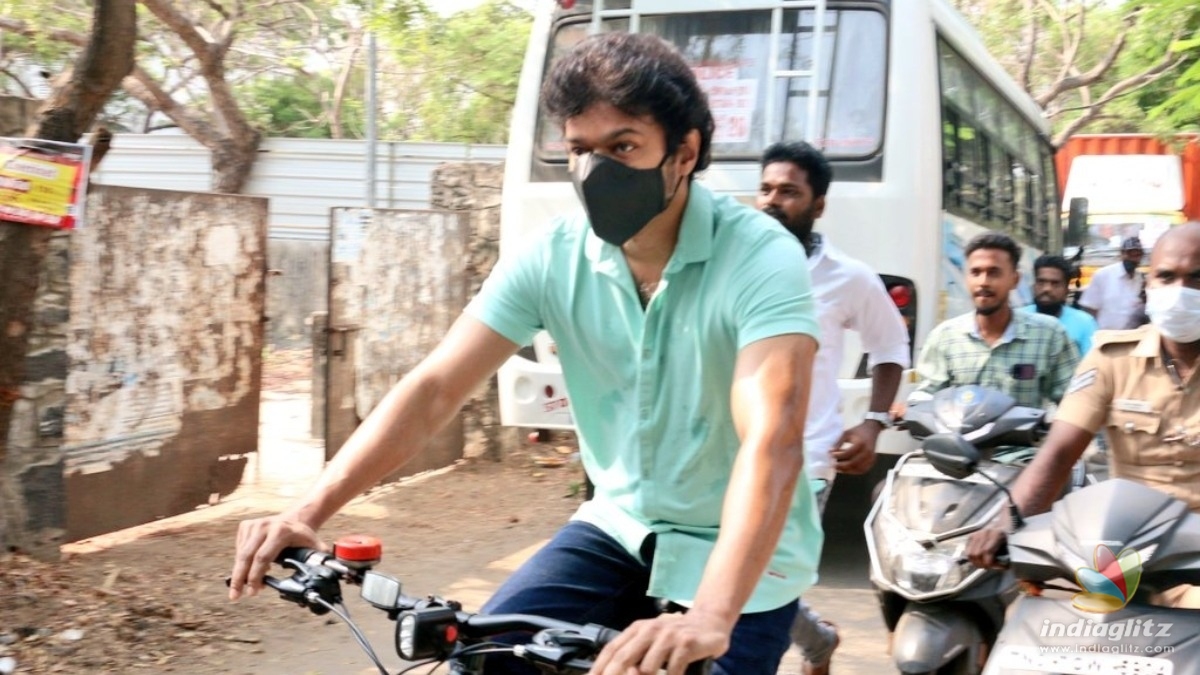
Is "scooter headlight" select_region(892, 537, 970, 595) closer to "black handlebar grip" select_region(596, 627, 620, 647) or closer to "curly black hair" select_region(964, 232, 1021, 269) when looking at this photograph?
"curly black hair" select_region(964, 232, 1021, 269)

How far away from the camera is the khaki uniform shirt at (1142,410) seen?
3.56 m

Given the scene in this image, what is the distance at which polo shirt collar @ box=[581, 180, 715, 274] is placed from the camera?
2268mm

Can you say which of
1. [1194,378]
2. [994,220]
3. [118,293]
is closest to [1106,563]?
[1194,378]

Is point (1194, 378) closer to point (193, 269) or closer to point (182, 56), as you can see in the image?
point (193, 269)

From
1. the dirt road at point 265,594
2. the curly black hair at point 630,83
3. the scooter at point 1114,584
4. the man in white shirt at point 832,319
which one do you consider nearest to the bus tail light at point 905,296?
the dirt road at point 265,594

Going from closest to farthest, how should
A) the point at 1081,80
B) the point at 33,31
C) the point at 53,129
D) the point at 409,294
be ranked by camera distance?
the point at 53,129 < the point at 409,294 < the point at 33,31 < the point at 1081,80

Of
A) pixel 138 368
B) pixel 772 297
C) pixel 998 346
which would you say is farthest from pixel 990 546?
pixel 138 368

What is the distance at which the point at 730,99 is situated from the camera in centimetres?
750

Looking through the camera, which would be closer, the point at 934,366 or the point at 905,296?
the point at 934,366

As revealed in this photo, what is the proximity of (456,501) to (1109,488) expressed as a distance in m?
6.12

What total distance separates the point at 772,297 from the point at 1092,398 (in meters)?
1.79

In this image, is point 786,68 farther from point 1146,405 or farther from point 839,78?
point 1146,405

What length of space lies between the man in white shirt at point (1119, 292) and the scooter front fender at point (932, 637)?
6.72 m

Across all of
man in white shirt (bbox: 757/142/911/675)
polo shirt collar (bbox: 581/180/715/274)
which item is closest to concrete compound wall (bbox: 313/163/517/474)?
man in white shirt (bbox: 757/142/911/675)
